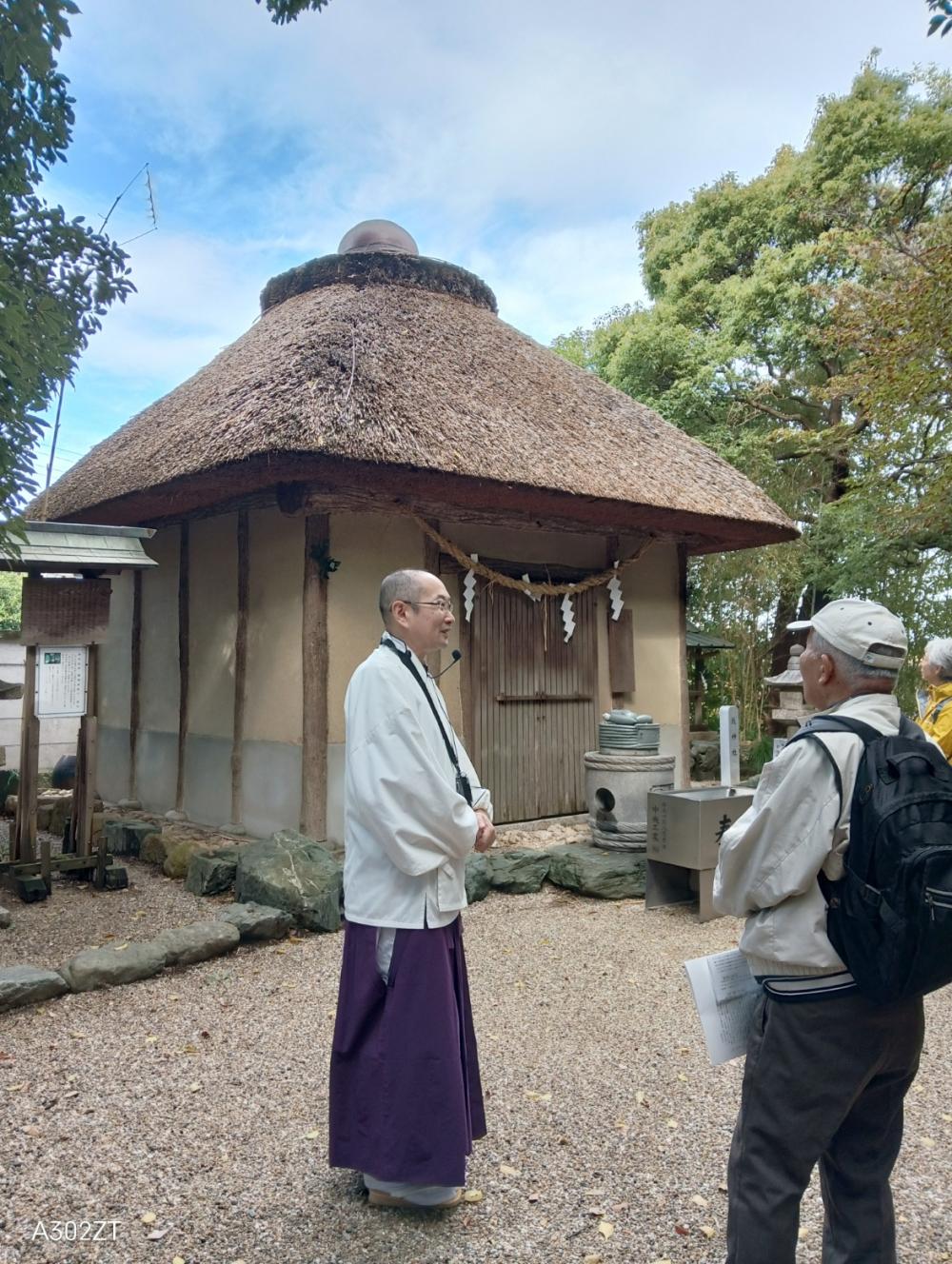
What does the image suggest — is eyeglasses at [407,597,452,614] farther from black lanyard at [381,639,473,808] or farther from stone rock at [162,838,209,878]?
stone rock at [162,838,209,878]

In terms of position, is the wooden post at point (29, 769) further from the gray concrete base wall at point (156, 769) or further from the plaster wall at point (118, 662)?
the plaster wall at point (118, 662)

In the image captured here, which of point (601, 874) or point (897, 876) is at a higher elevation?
point (897, 876)

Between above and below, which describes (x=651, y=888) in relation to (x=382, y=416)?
below

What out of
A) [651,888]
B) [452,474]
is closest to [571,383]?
[452,474]

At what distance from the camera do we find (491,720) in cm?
700

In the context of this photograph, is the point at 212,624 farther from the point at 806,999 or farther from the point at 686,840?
the point at 806,999

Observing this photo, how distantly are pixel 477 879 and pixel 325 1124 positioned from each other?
2.90m

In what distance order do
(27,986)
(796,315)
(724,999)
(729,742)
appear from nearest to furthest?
(724,999) < (27,986) < (729,742) < (796,315)

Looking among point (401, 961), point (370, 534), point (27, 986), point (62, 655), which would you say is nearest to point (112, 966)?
point (27, 986)

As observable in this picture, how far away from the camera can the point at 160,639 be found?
7.91m

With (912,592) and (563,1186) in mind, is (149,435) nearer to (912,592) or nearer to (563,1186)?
(563,1186)

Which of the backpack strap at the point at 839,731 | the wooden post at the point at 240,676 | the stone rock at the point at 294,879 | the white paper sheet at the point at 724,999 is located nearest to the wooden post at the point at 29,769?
the stone rock at the point at 294,879

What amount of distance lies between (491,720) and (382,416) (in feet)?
8.49

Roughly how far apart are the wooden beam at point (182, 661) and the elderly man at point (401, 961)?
17.9 ft
